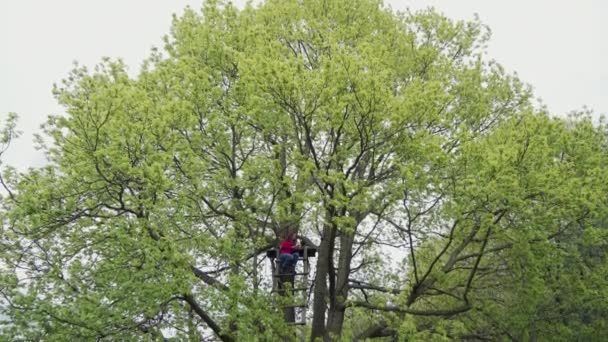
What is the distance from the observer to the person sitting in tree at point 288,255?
1330 cm

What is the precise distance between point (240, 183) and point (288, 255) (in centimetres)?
257

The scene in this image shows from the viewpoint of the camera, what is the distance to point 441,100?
11.3m

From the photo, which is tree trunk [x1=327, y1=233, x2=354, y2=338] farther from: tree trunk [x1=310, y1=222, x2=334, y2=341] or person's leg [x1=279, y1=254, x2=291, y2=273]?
person's leg [x1=279, y1=254, x2=291, y2=273]

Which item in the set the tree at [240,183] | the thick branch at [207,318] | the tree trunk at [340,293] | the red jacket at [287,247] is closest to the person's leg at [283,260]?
the red jacket at [287,247]

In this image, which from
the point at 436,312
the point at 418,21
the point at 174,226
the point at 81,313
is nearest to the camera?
the point at 81,313

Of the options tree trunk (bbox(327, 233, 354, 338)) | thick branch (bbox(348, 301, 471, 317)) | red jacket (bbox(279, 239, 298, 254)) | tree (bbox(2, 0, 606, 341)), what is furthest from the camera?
tree trunk (bbox(327, 233, 354, 338))

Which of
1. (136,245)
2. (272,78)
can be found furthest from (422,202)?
(136,245)

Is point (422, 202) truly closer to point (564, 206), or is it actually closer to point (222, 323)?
point (564, 206)

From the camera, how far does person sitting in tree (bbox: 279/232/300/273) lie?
1330cm

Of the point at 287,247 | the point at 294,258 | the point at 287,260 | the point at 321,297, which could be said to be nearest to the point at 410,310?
the point at 321,297

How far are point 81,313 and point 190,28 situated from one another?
7.41 metres

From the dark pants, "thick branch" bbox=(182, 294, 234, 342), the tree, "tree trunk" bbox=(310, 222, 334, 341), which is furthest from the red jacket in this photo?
"thick branch" bbox=(182, 294, 234, 342)

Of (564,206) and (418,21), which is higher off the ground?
(418,21)

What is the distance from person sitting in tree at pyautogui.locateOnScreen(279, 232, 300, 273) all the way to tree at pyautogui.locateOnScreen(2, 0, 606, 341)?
67 cm
